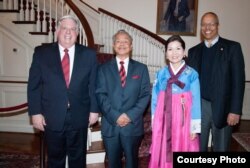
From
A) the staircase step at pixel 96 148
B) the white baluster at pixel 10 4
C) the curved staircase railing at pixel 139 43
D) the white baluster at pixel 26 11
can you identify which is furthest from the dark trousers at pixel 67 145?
the curved staircase railing at pixel 139 43

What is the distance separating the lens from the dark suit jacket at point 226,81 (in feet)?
7.34

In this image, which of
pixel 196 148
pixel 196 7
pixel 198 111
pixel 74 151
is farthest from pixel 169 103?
pixel 196 7

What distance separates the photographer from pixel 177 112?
80.1 inches

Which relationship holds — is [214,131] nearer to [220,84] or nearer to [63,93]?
[220,84]

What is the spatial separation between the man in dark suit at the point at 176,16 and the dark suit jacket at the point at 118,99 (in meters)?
3.97

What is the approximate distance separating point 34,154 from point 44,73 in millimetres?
1846

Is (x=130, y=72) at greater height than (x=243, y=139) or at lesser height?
greater

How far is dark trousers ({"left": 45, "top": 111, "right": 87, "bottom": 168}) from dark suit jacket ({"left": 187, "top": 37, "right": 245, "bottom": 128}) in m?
1.07

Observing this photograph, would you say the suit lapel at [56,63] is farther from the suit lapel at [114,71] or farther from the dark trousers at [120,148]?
the dark trousers at [120,148]

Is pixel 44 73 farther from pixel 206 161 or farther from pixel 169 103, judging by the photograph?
pixel 206 161

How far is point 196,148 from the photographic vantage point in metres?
2.07

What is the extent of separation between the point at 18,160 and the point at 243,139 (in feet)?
10.6

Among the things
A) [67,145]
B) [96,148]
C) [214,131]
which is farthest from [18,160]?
[214,131]

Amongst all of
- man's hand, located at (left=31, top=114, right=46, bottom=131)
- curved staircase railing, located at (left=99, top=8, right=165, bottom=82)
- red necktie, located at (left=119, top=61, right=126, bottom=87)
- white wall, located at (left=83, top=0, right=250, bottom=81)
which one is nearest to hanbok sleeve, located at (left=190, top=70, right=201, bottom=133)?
red necktie, located at (left=119, top=61, right=126, bottom=87)
